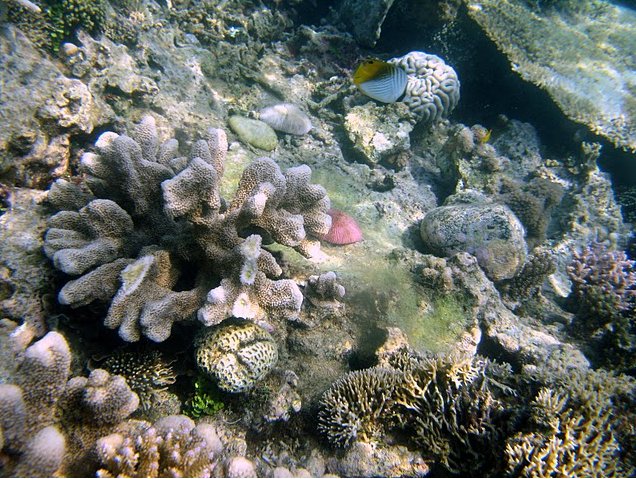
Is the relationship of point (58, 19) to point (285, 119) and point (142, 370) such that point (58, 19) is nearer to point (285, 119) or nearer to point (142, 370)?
point (285, 119)

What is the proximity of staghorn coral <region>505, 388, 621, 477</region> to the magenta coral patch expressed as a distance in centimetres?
232

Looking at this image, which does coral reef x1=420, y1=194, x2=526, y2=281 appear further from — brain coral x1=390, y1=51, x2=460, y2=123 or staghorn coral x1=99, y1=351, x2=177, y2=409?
staghorn coral x1=99, y1=351, x2=177, y2=409

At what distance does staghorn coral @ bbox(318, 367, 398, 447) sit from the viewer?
2.70 meters

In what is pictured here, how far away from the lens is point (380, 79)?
425cm

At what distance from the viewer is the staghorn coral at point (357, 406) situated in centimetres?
270

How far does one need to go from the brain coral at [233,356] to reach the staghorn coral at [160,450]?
1.29 feet

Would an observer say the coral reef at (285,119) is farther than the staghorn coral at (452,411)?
Yes

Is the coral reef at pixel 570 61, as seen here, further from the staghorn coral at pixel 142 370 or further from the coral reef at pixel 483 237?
the staghorn coral at pixel 142 370

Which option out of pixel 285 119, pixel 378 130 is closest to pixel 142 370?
pixel 285 119

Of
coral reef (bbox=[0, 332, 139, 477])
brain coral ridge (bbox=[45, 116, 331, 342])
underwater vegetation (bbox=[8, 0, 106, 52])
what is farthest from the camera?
underwater vegetation (bbox=[8, 0, 106, 52])

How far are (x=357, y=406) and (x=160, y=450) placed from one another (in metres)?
1.50

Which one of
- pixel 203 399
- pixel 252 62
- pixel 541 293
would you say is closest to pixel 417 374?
pixel 203 399

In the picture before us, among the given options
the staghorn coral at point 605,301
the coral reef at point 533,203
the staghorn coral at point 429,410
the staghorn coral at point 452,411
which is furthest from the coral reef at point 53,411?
the coral reef at point 533,203

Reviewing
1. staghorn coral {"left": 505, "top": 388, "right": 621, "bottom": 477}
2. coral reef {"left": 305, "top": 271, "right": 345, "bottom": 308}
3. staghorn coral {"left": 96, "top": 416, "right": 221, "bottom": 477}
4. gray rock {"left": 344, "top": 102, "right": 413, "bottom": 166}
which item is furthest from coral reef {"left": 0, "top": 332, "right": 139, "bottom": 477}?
gray rock {"left": 344, "top": 102, "right": 413, "bottom": 166}
